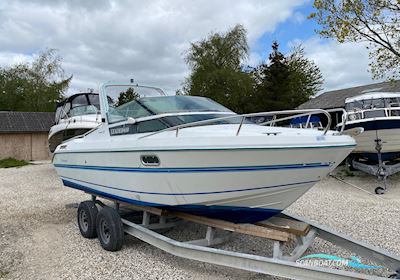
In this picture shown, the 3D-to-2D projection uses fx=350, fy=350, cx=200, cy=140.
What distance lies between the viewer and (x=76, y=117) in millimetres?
11719

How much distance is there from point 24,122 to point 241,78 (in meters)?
16.5

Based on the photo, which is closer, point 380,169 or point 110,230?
point 110,230

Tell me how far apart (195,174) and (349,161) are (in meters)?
9.14

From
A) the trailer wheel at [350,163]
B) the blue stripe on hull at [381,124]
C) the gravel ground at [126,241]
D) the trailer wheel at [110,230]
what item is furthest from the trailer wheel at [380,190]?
the trailer wheel at [110,230]

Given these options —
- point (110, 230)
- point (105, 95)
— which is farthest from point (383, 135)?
point (110, 230)

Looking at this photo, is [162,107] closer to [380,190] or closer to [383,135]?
[380,190]

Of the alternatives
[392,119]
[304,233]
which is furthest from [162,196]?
[392,119]

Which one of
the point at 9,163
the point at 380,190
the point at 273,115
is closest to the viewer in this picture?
the point at 273,115

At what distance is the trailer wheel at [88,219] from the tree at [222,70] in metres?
23.5

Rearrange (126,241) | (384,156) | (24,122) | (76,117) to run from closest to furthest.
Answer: (126,241) → (384,156) → (76,117) → (24,122)

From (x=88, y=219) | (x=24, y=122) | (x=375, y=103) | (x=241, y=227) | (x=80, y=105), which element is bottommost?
(x=88, y=219)

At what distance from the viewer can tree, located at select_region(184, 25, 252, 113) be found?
28.5m

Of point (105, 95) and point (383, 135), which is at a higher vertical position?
point (105, 95)

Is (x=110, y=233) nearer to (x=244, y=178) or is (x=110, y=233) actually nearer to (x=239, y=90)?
(x=244, y=178)
